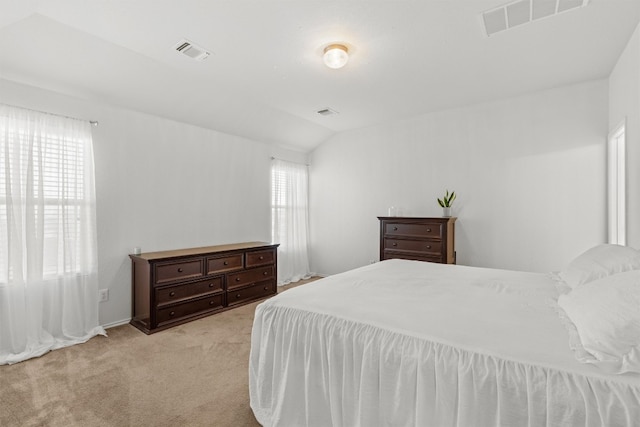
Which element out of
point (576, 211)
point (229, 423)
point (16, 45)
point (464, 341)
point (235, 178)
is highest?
point (16, 45)

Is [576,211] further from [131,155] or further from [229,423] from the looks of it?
[131,155]

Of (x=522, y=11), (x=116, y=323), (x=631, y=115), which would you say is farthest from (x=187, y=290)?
(x=631, y=115)

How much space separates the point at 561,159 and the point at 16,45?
5.28 metres

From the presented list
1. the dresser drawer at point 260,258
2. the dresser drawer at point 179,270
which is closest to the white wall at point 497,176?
the dresser drawer at point 260,258

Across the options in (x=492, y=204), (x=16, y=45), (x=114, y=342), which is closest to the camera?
(x=16, y=45)

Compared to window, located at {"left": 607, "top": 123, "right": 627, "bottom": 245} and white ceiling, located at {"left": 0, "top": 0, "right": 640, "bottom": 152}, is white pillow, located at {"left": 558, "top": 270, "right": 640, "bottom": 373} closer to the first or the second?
white ceiling, located at {"left": 0, "top": 0, "right": 640, "bottom": 152}

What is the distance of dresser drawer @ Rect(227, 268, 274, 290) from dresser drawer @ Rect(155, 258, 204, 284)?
45 cm

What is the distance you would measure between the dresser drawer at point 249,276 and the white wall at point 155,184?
62 centimetres

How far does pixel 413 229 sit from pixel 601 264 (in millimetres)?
2487

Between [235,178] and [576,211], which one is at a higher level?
[235,178]

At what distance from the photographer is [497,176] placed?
4141 millimetres

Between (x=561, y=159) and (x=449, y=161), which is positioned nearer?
(x=561, y=159)

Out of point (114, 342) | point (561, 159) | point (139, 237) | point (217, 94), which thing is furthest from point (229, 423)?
point (561, 159)

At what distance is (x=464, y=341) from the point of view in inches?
50.4
